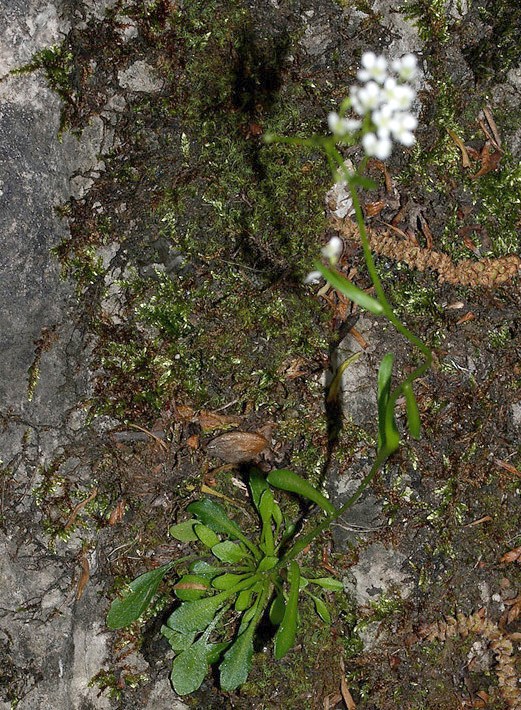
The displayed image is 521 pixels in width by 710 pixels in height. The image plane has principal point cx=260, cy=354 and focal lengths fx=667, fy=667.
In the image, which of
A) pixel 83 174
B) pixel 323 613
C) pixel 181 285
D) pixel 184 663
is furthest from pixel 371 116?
pixel 184 663

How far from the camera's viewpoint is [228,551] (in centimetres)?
258

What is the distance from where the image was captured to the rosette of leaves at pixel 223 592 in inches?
99.9

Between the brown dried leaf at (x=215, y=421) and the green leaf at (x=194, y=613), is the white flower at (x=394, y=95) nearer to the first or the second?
the brown dried leaf at (x=215, y=421)

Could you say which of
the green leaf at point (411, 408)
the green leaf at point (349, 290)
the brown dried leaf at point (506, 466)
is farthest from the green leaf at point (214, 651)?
the green leaf at point (349, 290)

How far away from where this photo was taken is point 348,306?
2768 millimetres

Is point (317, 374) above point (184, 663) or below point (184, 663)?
above

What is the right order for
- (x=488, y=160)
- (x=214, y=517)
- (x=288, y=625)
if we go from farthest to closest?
(x=488, y=160)
(x=214, y=517)
(x=288, y=625)

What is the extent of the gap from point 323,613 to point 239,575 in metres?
0.39

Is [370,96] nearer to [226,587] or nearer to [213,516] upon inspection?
[213,516]

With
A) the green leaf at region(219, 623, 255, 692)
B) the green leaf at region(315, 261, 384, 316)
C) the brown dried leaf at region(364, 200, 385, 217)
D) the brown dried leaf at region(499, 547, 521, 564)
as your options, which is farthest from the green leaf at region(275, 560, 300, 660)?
the brown dried leaf at region(364, 200, 385, 217)

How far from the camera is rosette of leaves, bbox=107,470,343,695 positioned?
2.54 metres

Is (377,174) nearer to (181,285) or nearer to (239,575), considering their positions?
(181,285)

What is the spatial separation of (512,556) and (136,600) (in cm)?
157

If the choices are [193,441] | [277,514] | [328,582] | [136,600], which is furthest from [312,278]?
[136,600]
